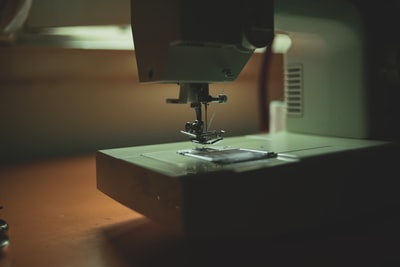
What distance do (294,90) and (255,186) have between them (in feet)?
2.20

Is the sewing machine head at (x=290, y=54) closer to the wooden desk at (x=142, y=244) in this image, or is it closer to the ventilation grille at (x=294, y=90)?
the ventilation grille at (x=294, y=90)

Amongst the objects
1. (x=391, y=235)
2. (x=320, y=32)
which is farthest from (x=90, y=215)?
(x=320, y=32)

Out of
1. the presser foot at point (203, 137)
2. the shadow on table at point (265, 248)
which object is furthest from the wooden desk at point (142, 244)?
the presser foot at point (203, 137)

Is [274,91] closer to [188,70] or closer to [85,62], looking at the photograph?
[85,62]

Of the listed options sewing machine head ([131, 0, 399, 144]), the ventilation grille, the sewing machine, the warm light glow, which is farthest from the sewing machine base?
the warm light glow

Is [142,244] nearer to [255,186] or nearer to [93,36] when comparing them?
[255,186]

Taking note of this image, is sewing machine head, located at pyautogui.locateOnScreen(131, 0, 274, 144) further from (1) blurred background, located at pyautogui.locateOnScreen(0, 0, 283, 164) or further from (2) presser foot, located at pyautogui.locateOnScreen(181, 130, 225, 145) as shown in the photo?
(1) blurred background, located at pyautogui.locateOnScreen(0, 0, 283, 164)

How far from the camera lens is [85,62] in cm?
171

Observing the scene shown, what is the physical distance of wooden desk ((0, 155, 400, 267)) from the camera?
0.65m

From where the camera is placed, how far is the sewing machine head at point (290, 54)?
0.72 m

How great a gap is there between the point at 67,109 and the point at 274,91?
1.13m

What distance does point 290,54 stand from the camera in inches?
50.6

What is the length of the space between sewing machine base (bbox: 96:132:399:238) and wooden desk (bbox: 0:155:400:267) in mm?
40

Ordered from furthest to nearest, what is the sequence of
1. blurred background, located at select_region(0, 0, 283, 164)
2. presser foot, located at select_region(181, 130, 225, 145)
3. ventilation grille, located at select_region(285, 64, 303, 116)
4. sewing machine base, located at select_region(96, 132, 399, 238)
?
blurred background, located at select_region(0, 0, 283, 164)
ventilation grille, located at select_region(285, 64, 303, 116)
presser foot, located at select_region(181, 130, 225, 145)
sewing machine base, located at select_region(96, 132, 399, 238)
